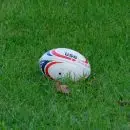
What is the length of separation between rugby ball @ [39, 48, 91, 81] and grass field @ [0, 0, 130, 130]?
83 millimetres

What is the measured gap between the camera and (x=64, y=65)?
16.5 ft

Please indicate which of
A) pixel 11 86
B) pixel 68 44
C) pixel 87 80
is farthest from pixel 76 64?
pixel 68 44

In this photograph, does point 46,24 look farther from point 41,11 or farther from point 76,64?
point 76,64

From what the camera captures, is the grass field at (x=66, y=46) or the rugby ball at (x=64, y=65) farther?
the rugby ball at (x=64, y=65)

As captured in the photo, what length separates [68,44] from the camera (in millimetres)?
6070

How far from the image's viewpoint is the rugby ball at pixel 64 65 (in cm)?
501

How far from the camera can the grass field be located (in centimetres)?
437

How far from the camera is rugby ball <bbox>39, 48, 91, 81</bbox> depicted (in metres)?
5.01

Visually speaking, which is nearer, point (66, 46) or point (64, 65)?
point (64, 65)

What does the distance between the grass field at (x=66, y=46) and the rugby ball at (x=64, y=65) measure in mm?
83

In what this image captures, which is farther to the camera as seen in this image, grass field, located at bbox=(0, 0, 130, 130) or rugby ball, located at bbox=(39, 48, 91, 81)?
rugby ball, located at bbox=(39, 48, 91, 81)

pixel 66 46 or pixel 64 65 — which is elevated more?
pixel 66 46

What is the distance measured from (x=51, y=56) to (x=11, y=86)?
525 millimetres

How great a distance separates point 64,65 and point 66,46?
3.29 feet
